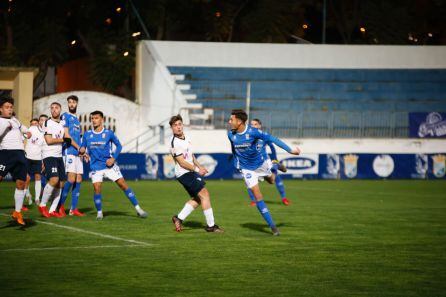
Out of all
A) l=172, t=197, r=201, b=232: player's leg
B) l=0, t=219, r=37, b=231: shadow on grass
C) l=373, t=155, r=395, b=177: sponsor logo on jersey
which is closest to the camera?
l=172, t=197, r=201, b=232: player's leg

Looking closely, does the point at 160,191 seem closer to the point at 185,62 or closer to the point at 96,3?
the point at 185,62

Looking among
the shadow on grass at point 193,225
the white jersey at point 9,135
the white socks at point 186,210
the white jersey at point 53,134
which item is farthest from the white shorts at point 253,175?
the white jersey at point 53,134

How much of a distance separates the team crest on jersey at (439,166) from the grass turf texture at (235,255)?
1949 centimetres

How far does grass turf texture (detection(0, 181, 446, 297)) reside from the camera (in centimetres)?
912

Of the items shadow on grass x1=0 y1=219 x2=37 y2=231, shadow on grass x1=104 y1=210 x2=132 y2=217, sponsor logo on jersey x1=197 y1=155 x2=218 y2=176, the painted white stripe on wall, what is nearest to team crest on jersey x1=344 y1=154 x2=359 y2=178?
sponsor logo on jersey x1=197 y1=155 x2=218 y2=176

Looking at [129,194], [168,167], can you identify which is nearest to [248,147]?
[129,194]

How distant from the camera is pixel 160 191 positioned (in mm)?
27016

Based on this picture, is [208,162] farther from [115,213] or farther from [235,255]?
[235,255]

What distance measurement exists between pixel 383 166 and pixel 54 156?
24.2 m

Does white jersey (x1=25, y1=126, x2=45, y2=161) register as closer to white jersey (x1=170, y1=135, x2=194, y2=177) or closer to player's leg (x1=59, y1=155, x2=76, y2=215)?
player's leg (x1=59, y1=155, x2=76, y2=215)

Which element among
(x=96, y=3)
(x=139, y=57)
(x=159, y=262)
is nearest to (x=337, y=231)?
(x=159, y=262)

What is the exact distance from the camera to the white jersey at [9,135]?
1400 cm

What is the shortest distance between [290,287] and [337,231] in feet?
18.6

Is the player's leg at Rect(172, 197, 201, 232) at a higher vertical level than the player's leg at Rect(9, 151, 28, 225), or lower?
lower
